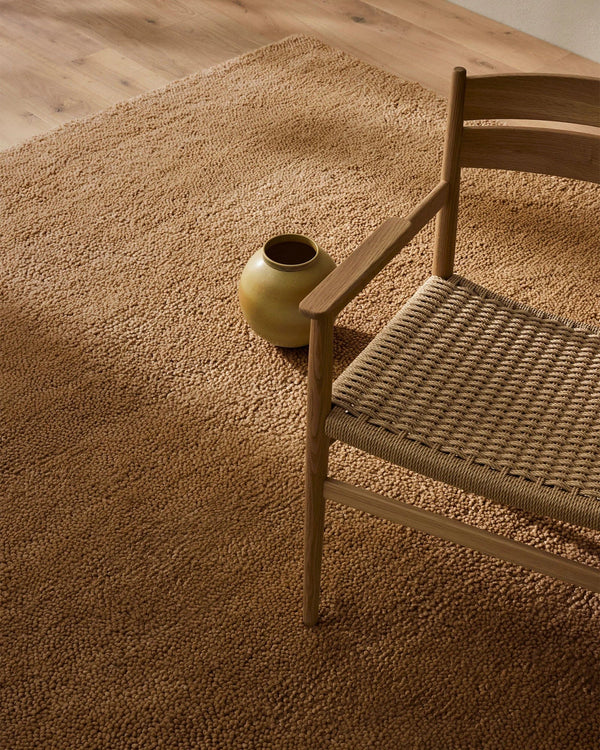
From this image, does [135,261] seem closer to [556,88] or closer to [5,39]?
[556,88]

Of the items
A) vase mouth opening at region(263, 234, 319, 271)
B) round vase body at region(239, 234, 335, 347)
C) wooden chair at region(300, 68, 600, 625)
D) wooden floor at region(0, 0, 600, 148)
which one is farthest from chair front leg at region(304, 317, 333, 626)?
wooden floor at region(0, 0, 600, 148)

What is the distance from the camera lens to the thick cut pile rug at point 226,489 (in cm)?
115

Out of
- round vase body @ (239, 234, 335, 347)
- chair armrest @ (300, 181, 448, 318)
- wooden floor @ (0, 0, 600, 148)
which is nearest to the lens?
chair armrest @ (300, 181, 448, 318)

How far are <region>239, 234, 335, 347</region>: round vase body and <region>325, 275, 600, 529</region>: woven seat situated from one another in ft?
1.24

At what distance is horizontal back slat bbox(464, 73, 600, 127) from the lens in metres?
1.12

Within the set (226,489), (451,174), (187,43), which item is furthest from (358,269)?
(187,43)

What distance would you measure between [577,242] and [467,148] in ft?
2.81

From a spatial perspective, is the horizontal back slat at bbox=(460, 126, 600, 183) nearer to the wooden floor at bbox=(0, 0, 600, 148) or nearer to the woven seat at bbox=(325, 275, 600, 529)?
the woven seat at bbox=(325, 275, 600, 529)

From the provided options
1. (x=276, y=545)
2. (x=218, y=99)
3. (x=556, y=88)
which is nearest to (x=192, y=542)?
(x=276, y=545)

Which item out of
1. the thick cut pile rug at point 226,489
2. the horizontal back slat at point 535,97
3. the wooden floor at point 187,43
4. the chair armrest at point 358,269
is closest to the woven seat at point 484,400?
the chair armrest at point 358,269

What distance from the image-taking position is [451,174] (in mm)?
1200

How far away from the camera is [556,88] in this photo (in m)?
1.13

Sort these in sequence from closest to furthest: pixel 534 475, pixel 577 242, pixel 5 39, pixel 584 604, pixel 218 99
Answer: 1. pixel 534 475
2. pixel 584 604
3. pixel 577 242
4. pixel 218 99
5. pixel 5 39

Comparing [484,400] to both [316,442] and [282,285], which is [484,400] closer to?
[316,442]
